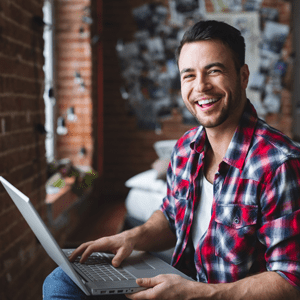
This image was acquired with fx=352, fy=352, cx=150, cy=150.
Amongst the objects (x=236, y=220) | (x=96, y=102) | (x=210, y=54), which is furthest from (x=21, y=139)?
(x=96, y=102)

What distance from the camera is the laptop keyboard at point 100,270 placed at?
3.25 feet

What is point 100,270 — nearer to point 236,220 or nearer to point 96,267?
point 96,267

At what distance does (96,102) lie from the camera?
381 centimetres

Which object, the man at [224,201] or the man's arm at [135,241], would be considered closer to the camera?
the man at [224,201]

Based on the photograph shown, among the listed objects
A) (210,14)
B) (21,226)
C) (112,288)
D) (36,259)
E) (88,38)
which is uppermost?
(210,14)

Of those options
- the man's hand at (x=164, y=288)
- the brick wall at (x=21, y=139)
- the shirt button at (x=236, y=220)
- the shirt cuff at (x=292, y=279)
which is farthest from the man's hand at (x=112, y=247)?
the brick wall at (x=21, y=139)

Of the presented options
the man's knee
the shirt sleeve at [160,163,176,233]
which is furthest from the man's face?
the man's knee

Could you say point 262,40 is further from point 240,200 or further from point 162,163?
point 240,200

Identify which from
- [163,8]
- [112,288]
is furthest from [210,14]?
[112,288]

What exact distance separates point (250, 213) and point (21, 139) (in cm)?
124

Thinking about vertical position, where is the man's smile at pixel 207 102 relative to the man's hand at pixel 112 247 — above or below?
above

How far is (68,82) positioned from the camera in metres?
3.35

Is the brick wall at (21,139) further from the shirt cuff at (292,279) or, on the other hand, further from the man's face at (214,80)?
the shirt cuff at (292,279)

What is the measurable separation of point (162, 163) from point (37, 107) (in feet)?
3.72
